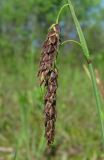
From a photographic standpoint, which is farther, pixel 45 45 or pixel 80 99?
pixel 80 99

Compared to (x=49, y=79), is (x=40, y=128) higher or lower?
higher

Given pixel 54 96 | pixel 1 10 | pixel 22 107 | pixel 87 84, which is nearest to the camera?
pixel 54 96

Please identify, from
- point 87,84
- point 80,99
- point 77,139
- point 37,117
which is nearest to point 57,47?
point 77,139

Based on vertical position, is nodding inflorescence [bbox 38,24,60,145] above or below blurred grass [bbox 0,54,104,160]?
below

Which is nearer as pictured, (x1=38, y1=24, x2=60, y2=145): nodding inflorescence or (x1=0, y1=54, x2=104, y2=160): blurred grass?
(x1=38, y1=24, x2=60, y2=145): nodding inflorescence

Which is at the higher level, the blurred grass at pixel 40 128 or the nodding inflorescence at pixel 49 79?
the blurred grass at pixel 40 128

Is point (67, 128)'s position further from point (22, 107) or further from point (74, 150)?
point (22, 107)

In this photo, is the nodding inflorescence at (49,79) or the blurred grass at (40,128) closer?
the nodding inflorescence at (49,79)

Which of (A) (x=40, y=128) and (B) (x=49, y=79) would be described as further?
(A) (x=40, y=128)
